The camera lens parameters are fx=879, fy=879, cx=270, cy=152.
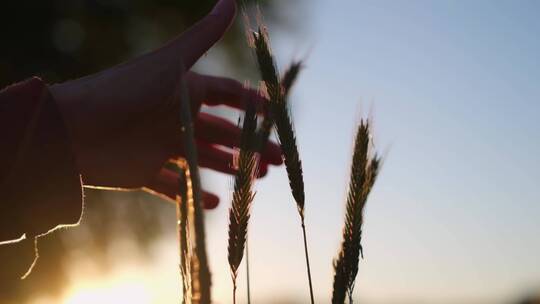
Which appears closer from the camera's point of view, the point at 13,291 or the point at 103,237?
the point at 13,291

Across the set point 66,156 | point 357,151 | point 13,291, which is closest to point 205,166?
point 66,156

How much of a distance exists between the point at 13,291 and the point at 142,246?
2370 millimetres

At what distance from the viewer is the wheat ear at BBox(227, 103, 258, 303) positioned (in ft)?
4.60

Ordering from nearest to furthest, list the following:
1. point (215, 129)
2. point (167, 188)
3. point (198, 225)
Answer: point (198, 225) < point (215, 129) < point (167, 188)

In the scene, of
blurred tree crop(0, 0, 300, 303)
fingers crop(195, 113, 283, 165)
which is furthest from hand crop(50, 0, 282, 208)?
blurred tree crop(0, 0, 300, 303)

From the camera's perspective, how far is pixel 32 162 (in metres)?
2.11

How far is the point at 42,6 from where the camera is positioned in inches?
446

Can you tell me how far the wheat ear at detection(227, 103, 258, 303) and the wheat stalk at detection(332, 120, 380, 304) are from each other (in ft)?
0.60

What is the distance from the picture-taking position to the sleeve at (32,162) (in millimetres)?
2062

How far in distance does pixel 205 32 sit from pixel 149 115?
0.84 feet

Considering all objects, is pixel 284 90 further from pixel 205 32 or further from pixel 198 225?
pixel 198 225

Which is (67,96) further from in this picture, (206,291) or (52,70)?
(52,70)

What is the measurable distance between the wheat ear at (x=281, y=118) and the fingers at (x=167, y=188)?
950 mm

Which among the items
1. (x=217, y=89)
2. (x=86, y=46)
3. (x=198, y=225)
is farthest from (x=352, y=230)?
(x=86, y=46)
